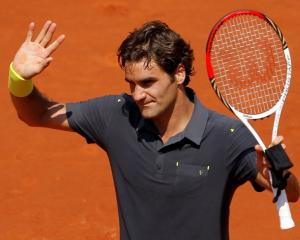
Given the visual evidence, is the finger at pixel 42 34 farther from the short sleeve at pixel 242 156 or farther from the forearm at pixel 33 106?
the short sleeve at pixel 242 156

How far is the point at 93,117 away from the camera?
157 inches

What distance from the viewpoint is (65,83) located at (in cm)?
938

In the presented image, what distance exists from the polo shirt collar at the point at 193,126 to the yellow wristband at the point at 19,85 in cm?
57

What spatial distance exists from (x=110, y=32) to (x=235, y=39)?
552 centimetres

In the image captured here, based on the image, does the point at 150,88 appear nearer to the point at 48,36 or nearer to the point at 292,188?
the point at 48,36

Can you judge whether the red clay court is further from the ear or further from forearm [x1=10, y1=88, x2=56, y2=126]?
the ear

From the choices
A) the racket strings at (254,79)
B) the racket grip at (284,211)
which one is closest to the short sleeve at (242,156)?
the racket grip at (284,211)

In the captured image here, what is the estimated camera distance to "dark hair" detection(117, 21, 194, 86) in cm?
366

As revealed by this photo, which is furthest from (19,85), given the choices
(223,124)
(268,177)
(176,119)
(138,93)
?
(268,177)

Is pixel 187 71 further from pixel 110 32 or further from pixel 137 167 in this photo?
pixel 110 32

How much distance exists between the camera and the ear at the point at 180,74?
12.3 ft

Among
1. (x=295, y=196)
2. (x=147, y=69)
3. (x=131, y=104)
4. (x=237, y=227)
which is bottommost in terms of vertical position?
(x=237, y=227)

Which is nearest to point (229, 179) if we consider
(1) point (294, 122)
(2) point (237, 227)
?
(2) point (237, 227)

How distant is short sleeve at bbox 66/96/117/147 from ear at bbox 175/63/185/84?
15.8 inches
